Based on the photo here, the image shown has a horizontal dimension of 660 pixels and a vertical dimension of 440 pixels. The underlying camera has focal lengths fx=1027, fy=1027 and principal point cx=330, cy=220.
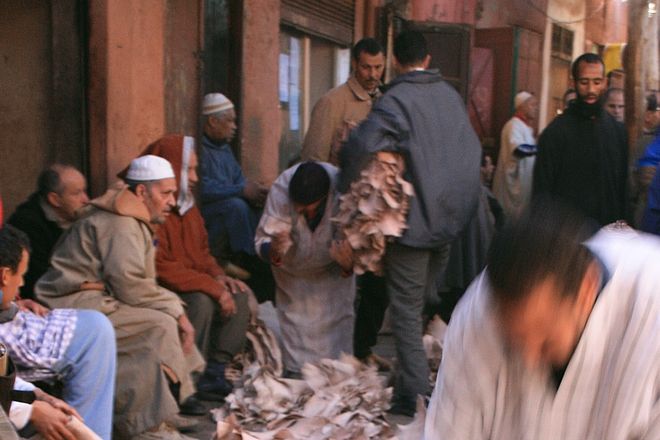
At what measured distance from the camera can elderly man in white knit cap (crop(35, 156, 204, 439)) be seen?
455cm

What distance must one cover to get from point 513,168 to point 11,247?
6977mm

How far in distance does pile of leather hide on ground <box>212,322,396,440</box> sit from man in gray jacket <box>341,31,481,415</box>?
0.66 feet

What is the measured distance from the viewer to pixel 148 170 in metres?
4.96

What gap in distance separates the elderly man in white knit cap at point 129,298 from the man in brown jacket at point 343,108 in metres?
1.66

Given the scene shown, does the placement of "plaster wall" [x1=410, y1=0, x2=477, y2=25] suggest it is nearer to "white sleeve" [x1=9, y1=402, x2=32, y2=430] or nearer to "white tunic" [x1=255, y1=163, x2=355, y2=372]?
"white tunic" [x1=255, y1=163, x2=355, y2=372]

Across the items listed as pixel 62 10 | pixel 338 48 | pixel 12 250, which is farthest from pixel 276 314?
pixel 338 48

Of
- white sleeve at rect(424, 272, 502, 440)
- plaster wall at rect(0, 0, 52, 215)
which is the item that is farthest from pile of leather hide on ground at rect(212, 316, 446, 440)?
white sleeve at rect(424, 272, 502, 440)

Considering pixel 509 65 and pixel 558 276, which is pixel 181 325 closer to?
pixel 558 276

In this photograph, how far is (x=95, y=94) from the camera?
561cm

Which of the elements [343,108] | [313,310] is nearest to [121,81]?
[343,108]

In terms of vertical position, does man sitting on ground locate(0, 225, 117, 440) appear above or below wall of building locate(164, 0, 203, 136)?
below

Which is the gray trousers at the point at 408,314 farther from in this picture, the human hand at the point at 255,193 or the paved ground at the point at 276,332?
the human hand at the point at 255,193

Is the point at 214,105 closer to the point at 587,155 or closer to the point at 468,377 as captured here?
the point at 587,155

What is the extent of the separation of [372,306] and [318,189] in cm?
84
